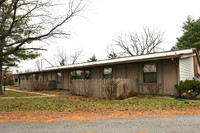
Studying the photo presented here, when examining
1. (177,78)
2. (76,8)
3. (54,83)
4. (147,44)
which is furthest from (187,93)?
(147,44)

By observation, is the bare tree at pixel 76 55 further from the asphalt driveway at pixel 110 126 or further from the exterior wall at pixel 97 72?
the asphalt driveway at pixel 110 126

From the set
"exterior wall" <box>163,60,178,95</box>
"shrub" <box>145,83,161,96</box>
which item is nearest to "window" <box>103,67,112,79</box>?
"shrub" <box>145,83,161,96</box>

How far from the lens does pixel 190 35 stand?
33.7 meters

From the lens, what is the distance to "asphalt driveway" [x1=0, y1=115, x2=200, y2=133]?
429 cm

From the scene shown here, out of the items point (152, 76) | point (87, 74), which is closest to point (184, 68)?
point (152, 76)

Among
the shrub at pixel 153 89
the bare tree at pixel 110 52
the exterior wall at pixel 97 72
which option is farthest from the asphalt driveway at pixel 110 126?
the bare tree at pixel 110 52

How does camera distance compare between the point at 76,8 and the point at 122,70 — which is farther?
the point at 122,70

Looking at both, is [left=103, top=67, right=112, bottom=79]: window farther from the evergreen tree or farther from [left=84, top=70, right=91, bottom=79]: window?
the evergreen tree

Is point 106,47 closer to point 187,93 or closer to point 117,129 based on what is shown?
point 187,93

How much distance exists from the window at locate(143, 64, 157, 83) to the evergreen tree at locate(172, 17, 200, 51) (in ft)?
76.7

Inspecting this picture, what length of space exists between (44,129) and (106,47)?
39.8m

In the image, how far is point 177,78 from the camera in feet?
36.2

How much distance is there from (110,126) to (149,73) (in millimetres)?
8536

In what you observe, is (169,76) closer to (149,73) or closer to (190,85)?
(149,73)
